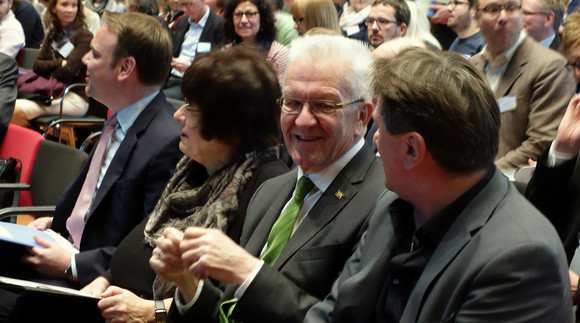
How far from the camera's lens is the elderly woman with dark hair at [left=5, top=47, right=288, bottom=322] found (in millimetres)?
2309

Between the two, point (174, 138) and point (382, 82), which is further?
point (174, 138)

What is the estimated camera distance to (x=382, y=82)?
5.15ft

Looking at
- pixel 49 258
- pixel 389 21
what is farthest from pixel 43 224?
pixel 389 21

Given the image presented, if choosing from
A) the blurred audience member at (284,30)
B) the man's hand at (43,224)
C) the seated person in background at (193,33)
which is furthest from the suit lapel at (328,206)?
the seated person in background at (193,33)

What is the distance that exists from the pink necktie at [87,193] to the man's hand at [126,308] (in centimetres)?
66

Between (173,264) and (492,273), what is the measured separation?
0.91m

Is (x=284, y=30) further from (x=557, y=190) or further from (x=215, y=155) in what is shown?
(x=557, y=190)

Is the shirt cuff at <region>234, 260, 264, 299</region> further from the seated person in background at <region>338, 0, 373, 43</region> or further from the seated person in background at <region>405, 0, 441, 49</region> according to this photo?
the seated person in background at <region>338, 0, 373, 43</region>

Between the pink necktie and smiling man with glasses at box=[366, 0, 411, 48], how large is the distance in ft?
9.59

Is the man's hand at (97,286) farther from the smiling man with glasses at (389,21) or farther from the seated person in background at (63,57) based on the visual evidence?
the seated person in background at (63,57)

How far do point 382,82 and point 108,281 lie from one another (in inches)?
57.2

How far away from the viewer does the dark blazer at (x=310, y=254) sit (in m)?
1.79

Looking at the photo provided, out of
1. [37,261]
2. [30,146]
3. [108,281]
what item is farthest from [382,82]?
[30,146]

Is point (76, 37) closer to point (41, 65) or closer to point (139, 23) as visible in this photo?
point (41, 65)
